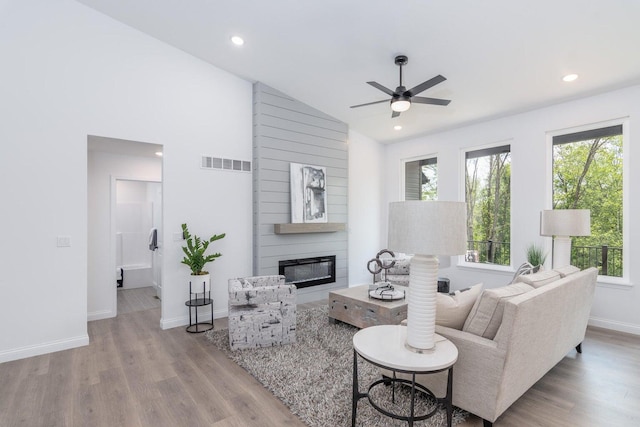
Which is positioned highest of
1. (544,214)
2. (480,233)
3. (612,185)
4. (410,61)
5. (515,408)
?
(410,61)

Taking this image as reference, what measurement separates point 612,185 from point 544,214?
1232 mm

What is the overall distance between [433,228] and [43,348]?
4.10m

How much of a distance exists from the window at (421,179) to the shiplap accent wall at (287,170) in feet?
5.18

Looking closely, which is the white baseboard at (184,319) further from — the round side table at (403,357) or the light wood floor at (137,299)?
the round side table at (403,357)

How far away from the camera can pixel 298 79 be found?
4.76 metres

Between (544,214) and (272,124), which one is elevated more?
(272,124)

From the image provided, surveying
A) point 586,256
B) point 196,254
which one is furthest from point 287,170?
point 586,256

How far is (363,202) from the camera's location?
6.65 metres

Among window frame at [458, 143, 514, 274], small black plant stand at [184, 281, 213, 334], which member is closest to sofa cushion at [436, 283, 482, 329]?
small black plant stand at [184, 281, 213, 334]

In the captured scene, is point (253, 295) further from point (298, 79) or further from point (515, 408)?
point (298, 79)

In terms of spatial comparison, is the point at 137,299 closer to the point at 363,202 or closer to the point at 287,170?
the point at 287,170

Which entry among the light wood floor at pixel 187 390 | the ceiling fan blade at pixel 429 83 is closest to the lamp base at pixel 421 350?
the light wood floor at pixel 187 390

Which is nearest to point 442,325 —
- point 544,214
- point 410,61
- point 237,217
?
point 544,214

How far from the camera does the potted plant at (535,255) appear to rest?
4453mm
